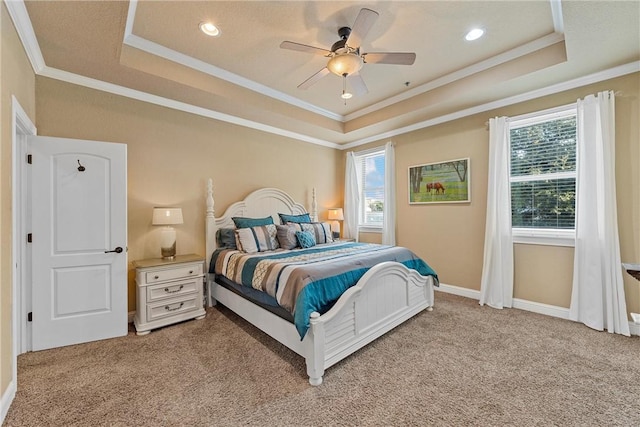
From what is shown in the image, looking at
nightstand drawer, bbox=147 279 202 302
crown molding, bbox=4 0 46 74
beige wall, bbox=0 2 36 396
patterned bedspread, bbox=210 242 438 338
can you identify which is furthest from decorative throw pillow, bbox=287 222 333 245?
crown molding, bbox=4 0 46 74

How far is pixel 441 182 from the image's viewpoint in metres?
4.15

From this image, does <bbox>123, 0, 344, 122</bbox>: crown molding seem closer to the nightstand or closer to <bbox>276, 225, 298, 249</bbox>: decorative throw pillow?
<bbox>276, 225, 298, 249</bbox>: decorative throw pillow

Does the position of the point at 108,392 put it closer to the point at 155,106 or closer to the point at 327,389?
the point at 327,389

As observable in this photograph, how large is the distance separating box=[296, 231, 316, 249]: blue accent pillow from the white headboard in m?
0.86

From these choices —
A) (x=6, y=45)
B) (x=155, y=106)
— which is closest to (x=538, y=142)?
(x=155, y=106)

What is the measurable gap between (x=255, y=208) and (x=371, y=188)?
7.66 ft

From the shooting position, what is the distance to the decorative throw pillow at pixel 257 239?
131 inches

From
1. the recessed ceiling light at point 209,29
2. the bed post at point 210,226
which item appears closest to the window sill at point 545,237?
the bed post at point 210,226

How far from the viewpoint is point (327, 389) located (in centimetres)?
192

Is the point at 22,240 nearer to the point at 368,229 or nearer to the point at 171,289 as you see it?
the point at 171,289

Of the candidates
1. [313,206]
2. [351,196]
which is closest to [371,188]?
[351,196]

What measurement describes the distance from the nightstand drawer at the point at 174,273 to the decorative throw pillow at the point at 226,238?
20.9 inches

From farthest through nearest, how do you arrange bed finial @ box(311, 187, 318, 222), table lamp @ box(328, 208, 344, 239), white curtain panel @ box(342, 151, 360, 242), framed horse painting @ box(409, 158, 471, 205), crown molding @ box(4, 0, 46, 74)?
white curtain panel @ box(342, 151, 360, 242) < table lamp @ box(328, 208, 344, 239) < bed finial @ box(311, 187, 318, 222) < framed horse painting @ box(409, 158, 471, 205) < crown molding @ box(4, 0, 46, 74)

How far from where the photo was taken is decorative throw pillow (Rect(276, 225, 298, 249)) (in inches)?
142
